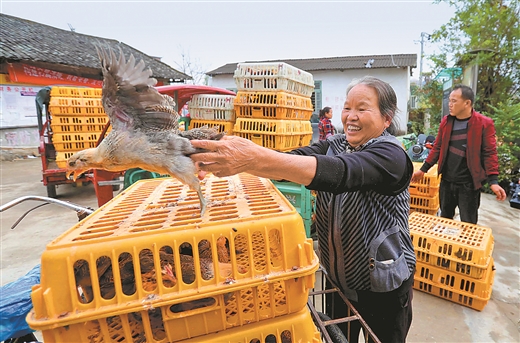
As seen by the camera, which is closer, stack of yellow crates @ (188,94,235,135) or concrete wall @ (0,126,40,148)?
stack of yellow crates @ (188,94,235,135)

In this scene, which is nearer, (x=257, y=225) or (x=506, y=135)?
(x=257, y=225)

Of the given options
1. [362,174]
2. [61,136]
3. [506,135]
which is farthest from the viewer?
[506,135]

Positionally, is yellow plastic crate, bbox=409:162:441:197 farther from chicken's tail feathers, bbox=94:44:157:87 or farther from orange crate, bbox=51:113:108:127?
orange crate, bbox=51:113:108:127

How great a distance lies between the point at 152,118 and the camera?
190 centimetres

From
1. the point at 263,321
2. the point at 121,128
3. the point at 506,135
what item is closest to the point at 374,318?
the point at 263,321

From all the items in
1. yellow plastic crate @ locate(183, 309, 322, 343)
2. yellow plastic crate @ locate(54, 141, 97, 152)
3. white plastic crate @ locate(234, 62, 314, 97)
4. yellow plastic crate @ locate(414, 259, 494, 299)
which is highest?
white plastic crate @ locate(234, 62, 314, 97)

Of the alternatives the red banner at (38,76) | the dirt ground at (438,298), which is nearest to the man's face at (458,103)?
the dirt ground at (438,298)

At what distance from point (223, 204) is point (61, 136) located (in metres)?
5.80

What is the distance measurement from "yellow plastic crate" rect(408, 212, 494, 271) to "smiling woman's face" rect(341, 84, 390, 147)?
90.8 inches

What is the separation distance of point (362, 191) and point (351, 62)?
17.5m

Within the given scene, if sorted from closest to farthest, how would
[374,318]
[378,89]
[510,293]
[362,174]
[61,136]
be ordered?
[362,174]
[378,89]
[374,318]
[510,293]
[61,136]

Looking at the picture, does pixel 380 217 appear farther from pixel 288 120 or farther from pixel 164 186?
pixel 288 120

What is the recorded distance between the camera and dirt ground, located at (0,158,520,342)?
9.09ft

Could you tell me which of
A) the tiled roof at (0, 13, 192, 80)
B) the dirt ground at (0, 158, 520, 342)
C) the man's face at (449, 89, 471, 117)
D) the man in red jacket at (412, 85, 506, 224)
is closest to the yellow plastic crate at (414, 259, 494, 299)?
the dirt ground at (0, 158, 520, 342)
